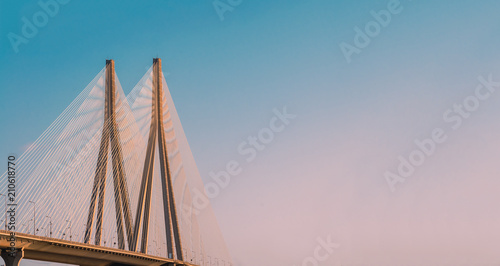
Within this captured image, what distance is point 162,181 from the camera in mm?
51438

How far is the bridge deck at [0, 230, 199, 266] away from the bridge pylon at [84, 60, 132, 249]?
33.1 inches

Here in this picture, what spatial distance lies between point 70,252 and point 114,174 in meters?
6.25

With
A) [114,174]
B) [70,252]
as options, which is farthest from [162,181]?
[70,252]

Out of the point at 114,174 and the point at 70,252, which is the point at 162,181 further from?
the point at 70,252

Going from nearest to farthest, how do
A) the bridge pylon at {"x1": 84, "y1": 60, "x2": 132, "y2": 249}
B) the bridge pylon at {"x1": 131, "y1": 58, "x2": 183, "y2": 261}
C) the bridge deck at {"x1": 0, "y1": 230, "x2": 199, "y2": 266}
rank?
the bridge deck at {"x1": 0, "y1": 230, "x2": 199, "y2": 266}, the bridge pylon at {"x1": 84, "y1": 60, "x2": 132, "y2": 249}, the bridge pylon at {"x1": 131, "y1": 58, "x2": 183, "y2": 261}

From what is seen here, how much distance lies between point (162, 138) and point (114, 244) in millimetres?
8959

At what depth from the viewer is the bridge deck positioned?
3884cm

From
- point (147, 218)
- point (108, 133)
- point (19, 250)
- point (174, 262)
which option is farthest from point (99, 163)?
point (174, 262)

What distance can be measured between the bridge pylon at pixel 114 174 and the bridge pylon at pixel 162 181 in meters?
1.14

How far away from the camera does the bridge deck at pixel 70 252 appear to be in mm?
38844

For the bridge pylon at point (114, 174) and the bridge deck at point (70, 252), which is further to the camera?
the bridge pylon at point (114, 174)

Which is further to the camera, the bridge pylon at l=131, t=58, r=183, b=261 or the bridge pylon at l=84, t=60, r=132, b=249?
the bridge pylon at l=131, t=58, r=183, b=261

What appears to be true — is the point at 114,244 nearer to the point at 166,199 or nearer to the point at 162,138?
the point at 166,199

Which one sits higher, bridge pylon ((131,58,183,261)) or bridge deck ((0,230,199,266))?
bridge pylon ((131,58,183,261))
